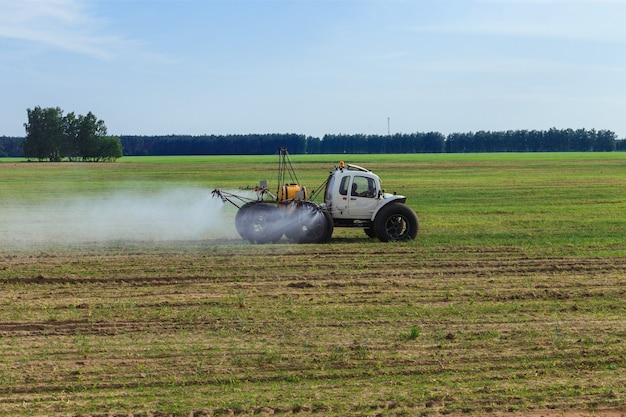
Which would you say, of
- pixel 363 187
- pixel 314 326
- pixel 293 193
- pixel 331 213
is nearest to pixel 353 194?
pixel 363 187

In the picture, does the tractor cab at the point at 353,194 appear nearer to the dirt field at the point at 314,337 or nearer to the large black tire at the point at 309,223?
the large black tire at the point at 309,223

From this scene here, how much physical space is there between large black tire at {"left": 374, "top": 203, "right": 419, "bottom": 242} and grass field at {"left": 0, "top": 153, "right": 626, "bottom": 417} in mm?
704

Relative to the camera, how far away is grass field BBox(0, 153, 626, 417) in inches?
358

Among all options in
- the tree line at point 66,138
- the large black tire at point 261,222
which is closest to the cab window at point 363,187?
the large black tire at point 261,222

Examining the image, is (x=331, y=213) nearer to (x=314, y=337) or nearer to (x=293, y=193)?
(x=293, y=193)

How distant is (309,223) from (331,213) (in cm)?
77

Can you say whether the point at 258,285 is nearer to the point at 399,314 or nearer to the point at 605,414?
the point at 399,314

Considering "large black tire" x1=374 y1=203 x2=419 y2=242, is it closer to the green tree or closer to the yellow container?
the yellow container

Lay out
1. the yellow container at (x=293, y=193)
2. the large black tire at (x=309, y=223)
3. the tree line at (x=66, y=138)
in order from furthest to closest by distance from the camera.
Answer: the tree line at (x=66, y=138) → the yellow container at (x=293, y=193) → the large black tire at (x=309, y=223)

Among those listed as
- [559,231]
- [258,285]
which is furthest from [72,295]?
[559,231]

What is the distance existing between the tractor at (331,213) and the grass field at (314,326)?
2.36 feet

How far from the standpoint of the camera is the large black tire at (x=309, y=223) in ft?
71.8

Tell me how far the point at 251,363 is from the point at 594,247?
13620 millimetres

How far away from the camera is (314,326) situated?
12273 millimetres
